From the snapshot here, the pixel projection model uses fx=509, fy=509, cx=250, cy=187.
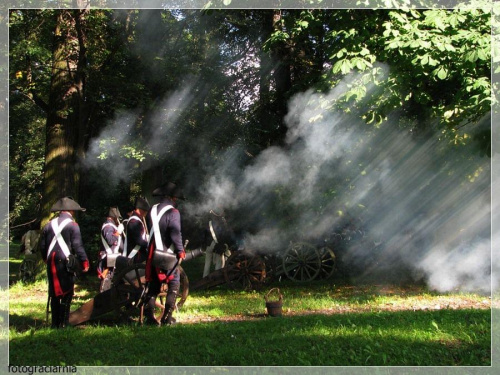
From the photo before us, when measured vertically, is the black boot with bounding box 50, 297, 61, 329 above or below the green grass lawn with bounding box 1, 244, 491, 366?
above

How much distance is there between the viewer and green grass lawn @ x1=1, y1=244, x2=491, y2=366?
4.53 m

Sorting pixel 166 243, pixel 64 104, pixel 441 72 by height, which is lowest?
pixel 166 243

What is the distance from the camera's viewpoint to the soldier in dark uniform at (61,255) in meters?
5.80

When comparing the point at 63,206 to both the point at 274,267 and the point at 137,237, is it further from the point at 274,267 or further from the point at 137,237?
the point at 274,267

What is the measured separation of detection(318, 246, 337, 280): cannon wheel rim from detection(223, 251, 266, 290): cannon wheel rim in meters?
1.80

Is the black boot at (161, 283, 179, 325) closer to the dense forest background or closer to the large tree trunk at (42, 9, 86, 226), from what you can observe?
the dense forest background

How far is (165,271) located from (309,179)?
4.47 m

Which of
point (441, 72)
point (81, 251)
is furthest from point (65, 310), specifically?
point (441, 72)

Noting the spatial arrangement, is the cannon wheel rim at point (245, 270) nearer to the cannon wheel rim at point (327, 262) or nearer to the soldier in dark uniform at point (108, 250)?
the cannon wheel rim at point (327, 262)

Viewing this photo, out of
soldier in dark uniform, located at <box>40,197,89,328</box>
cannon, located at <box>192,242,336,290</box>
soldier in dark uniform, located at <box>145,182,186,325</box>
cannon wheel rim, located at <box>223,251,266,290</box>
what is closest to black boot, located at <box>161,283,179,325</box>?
soldier in dark uniform, located at <box>145,182,186,325</box>

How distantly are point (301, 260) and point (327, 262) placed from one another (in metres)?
0.88

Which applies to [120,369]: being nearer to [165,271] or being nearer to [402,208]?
[165,271]

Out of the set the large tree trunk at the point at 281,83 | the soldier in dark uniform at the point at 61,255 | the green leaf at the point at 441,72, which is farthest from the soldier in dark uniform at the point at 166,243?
the large tree trunk at the point at 281,83

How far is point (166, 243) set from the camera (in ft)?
19.5
